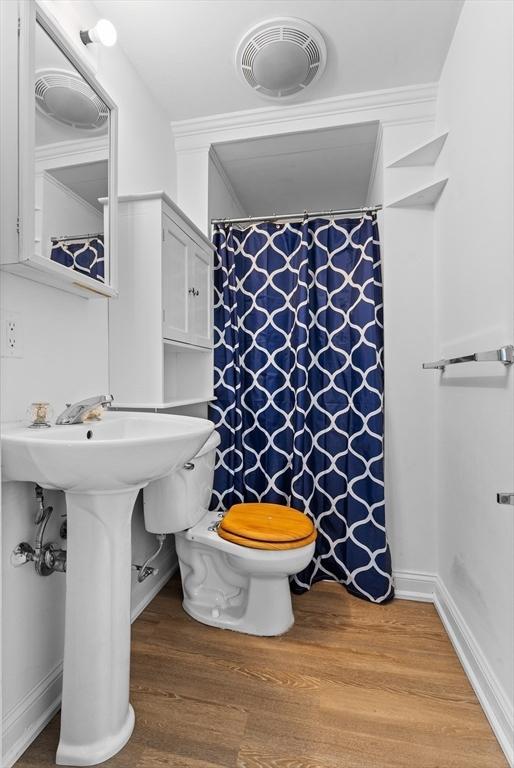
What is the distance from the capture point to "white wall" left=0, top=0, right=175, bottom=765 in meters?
1.03

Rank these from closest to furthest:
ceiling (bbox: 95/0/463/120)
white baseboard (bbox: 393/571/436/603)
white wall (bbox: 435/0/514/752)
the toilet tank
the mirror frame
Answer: the mirror frame
white wall (bbox: 435/0/514/752)
ceiling (bbox: 95/0/463/120)
the toilet tank
white baseboard (bbox: 393/571/436/603)

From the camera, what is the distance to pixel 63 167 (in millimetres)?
1146

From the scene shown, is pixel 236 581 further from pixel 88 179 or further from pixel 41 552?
pixel 88 179

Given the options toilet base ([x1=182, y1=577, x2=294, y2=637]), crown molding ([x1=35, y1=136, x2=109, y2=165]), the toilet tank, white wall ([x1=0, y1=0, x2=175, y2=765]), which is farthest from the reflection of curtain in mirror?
toilet base ([x1=182, y1=577, x2=294, y2=637])

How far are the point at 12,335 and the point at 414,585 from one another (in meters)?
1.95

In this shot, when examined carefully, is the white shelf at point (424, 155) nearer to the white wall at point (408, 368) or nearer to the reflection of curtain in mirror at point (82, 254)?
the white wall at point (408, 368)

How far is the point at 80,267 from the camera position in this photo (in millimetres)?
1225

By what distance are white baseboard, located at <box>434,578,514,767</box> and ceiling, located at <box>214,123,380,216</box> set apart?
7.42 feet

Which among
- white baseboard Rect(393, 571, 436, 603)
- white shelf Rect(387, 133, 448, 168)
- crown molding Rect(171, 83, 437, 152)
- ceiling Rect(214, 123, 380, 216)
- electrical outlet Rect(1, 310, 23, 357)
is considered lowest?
white baseboard Rect(393, 571, 436, 603)

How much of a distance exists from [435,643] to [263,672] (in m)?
0.69

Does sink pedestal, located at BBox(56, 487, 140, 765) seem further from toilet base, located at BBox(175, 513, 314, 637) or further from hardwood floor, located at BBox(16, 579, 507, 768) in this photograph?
toilet base, located at BBox(175, 513, 314, 637)

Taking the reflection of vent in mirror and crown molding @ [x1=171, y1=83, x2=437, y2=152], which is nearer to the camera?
the reflection of vent in mirror

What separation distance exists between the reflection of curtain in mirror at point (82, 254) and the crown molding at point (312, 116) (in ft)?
3.78

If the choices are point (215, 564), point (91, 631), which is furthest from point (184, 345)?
point (91, 631)
